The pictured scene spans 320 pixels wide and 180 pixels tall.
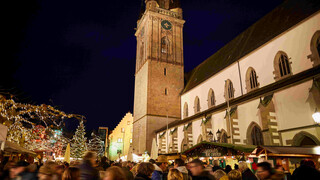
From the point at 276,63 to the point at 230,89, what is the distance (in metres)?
6.27

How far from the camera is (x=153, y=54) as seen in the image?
37969 millimetres

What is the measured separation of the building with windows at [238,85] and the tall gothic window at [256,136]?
0.25 feet

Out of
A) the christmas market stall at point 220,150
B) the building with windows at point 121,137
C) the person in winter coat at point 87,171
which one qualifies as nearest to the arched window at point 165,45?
the building with windows at point 121,137

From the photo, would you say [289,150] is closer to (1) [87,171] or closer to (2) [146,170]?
(2) [146,170]

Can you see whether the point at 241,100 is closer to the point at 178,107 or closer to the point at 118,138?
the point at 178,107

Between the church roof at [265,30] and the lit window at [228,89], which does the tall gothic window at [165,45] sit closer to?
the church roof at [265,30]

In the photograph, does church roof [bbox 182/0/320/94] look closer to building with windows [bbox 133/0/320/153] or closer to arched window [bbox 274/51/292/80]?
building with windows [bbox 133/0/320/153]

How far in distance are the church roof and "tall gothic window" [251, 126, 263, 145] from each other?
7.79 meters

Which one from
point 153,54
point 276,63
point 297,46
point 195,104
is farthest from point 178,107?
point 297,46

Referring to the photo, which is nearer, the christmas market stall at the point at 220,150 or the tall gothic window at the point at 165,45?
the christmas market stall at the point at 220,150

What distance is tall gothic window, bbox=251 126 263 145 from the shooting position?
18.2 m

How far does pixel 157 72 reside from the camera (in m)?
37.3

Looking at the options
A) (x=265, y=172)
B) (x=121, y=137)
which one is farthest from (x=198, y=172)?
(x=121, y=137)

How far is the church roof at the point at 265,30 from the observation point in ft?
61.6
